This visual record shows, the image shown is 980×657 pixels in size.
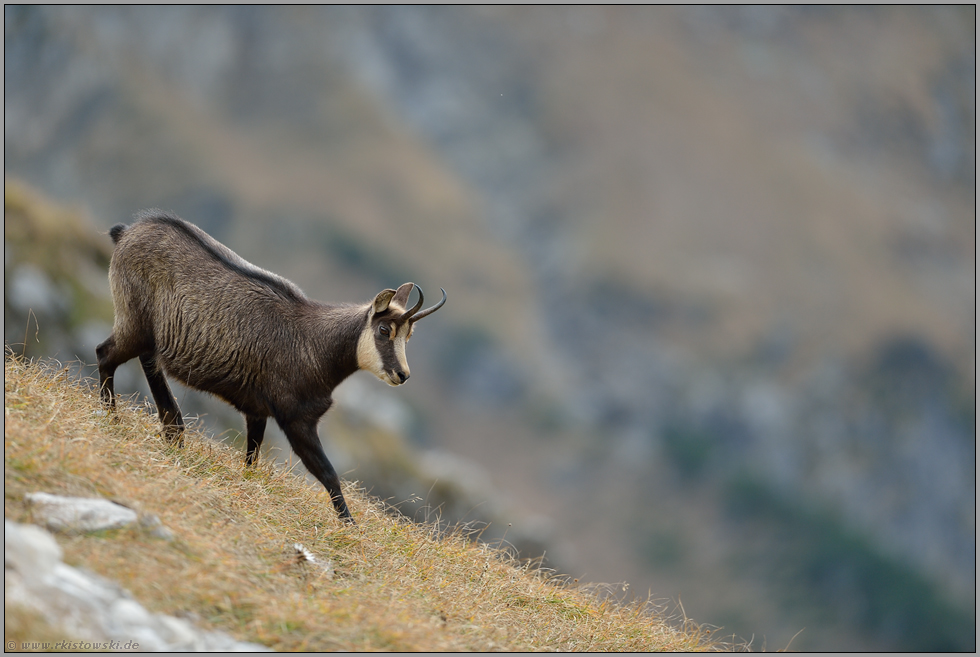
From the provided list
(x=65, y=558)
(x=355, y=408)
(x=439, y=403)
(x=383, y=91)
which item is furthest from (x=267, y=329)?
(x=383, y=91)

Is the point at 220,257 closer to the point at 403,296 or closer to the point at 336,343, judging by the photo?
the point at 336,343

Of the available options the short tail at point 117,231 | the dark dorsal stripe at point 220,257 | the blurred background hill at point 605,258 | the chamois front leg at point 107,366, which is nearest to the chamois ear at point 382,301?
the dark dorsal stripe at point 220,257

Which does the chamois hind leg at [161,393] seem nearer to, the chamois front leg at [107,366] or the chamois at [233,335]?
the chamois at [233,335]

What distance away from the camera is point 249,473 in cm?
855

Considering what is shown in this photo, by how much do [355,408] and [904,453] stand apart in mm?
101071

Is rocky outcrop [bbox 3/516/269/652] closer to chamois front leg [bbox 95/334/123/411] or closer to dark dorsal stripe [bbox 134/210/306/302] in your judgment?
chamois front leg [bbox 95/334/123/411]

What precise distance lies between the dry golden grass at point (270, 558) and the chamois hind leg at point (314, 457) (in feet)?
0.72

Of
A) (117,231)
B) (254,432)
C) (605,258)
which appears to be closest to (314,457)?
(254,432)

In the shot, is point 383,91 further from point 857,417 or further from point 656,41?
point 857,417

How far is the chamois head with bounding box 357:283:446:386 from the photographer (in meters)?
8.92

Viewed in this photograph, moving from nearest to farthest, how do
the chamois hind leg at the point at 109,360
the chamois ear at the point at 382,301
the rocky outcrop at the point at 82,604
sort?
1. the rocky outcrop at the point at 82,604
2. the chamois ear at the point at 382,301
3. the chamois hind leg at the point at 109,360

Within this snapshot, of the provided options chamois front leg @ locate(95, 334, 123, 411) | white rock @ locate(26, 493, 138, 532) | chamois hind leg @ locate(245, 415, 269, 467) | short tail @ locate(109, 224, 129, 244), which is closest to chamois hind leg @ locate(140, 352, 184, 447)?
chamois front leg @ locate(95, 334, 123, 411)

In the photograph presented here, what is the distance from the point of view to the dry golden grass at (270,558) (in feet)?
19.3

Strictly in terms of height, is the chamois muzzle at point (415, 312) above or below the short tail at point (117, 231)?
above
